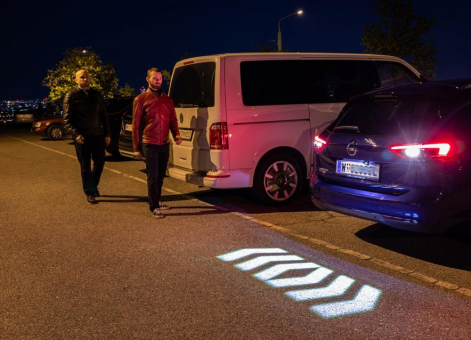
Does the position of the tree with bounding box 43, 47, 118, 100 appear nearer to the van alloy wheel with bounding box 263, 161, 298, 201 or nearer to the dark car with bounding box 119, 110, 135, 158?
the dark car with bounding box 119, 110, 135, 158

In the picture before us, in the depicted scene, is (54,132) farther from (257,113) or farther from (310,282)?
(310,282)

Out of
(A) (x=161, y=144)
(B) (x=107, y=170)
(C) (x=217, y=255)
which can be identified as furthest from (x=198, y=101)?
(B) (x=107, y=170)

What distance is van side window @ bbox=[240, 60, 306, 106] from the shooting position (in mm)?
6871

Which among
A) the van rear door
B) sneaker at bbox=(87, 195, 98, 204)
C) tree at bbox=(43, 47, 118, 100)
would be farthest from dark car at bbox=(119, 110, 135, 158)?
tree at bbox=(43, 47, 118, 100)

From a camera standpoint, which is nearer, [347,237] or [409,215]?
[409,215]

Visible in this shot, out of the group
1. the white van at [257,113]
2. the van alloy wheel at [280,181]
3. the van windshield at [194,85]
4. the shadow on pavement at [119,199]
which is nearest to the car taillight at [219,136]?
the white van at [257,113]

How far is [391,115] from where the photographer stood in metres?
5.13

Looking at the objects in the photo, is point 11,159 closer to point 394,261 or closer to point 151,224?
point 151,224

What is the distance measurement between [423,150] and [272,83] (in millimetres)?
2943

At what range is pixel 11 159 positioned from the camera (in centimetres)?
1391

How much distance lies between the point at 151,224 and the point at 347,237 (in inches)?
93.1

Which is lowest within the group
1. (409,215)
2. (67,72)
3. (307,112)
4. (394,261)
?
(394,261)

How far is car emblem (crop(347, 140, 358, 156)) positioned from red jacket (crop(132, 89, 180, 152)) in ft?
8.37

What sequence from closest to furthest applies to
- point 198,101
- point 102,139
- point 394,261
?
point 394,261, point 198,101, point 102,139
